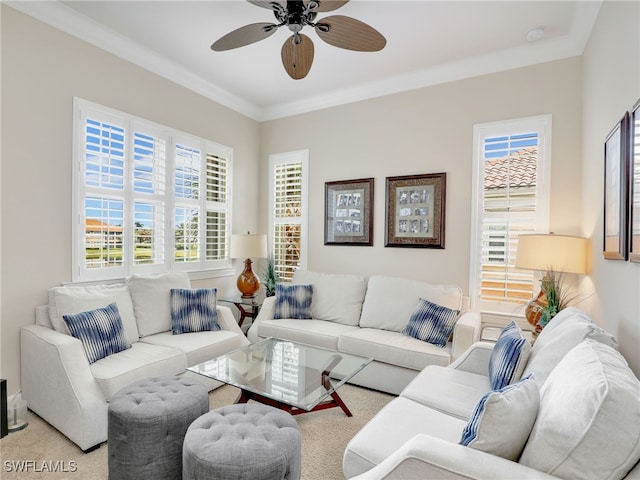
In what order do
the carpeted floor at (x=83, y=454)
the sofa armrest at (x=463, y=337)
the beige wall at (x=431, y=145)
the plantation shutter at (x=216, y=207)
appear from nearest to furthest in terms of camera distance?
the carpeted floor at (x=83, y=454) < the sofa armrest at (x=463, y=337) < the beige wall at (x=431, y=145) < the plantation shutter at (x=216, y=207)

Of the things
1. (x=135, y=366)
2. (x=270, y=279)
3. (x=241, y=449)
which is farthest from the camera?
(x=270, y=279)

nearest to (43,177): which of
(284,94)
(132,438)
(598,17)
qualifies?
(132,438)

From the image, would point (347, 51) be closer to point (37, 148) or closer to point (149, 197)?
point (149, 197)

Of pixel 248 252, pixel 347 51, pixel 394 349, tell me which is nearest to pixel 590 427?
pixel 394 349

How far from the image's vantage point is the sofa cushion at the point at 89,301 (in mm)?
2578

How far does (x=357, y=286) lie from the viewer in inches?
149

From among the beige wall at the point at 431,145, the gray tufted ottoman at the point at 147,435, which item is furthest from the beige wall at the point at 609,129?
the gray tufted ottoman at the point at 147,435

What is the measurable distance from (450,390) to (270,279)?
9.38ft

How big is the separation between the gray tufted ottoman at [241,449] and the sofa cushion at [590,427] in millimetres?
927

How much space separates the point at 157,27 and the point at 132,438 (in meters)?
3.06

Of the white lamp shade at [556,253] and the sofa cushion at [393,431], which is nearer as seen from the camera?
the sofa cushion at [393,431]

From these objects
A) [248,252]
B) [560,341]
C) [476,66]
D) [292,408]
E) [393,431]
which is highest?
[476,66]

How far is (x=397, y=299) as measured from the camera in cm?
345

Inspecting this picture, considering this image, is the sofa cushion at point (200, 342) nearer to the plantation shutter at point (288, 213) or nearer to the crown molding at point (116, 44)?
the plantation shutter at point (288, 213)
